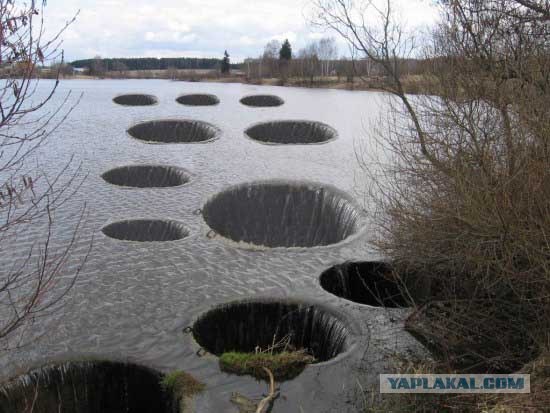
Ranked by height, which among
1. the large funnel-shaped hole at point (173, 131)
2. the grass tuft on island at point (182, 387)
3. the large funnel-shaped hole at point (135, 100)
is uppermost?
the large funnel-shaped hole at point (135, 100)

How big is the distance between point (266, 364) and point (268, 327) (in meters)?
1.71

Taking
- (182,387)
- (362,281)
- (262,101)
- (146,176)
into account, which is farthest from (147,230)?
(262,101)

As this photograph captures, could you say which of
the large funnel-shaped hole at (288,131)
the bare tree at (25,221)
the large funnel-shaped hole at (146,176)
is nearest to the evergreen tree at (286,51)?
the large funnel-shaped hole at (288,131)

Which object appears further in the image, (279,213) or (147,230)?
(279,213)

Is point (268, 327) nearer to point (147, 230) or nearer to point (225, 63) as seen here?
point (147, 230)

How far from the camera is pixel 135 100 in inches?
1348

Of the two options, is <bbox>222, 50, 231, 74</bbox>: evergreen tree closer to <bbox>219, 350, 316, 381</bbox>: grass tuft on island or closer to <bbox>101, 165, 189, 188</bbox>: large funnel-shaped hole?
<bbox>101, 165, 189, 188</bbox>: large funnel-shaped hole

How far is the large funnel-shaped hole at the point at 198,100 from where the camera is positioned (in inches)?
1337

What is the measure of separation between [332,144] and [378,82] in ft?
43.0

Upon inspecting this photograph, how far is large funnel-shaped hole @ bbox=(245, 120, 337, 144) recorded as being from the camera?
26.0 metres

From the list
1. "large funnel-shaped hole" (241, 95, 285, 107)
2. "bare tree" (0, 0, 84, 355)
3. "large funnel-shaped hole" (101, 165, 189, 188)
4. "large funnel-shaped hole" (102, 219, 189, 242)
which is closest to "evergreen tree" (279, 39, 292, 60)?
"large funnel-shaped hole" (241, 95, 285, 107)

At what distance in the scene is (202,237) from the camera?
1301cm

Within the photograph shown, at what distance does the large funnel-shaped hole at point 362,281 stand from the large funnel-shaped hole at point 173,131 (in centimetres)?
1523

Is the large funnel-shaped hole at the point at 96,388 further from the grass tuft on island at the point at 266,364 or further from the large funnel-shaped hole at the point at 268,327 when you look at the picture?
the large funnel-shaped hole at the point at 268,327
